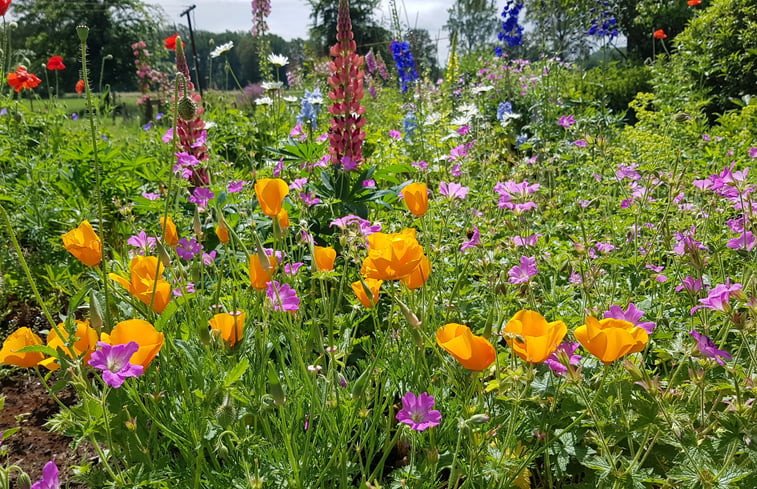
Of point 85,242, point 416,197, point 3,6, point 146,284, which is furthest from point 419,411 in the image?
point 3,6

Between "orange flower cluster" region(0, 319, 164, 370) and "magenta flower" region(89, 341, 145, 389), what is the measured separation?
0.08 feet

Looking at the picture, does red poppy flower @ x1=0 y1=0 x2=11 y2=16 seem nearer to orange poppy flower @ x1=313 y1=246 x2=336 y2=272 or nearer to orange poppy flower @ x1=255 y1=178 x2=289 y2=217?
orange poppy flower @ x1=255 y1=178 x2=289 y2=217

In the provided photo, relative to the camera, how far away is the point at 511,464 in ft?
3.07

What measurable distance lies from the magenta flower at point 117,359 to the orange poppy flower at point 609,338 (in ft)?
2.22

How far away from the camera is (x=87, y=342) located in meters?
0.97

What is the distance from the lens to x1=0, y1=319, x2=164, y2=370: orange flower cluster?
86 centimetres

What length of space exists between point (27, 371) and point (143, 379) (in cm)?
110

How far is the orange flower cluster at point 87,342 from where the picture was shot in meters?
0.86

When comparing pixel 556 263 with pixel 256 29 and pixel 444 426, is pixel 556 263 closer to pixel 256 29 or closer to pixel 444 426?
pixel 444 426

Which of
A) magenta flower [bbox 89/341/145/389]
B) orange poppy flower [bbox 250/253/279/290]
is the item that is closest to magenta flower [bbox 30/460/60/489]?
magenta flower [bbox 89/341/145/389]

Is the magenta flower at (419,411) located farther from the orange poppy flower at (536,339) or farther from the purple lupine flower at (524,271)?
the purple lupine flower at (524,271)

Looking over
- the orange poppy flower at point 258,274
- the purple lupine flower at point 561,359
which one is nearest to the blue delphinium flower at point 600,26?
the purple lupine flower at point 561,359

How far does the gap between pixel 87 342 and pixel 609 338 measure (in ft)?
2.96

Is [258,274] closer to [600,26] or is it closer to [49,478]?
[49,478]
